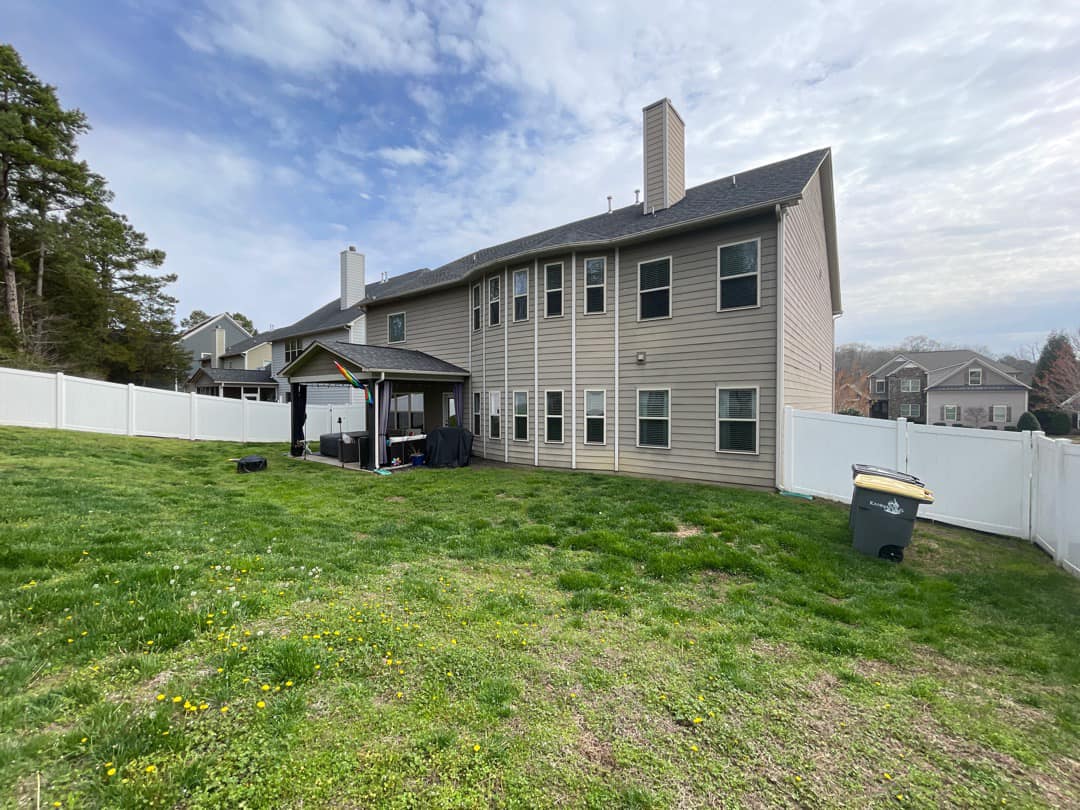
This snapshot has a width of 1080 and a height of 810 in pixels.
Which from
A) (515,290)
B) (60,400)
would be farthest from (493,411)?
(60,400)

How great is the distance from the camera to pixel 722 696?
2.69m

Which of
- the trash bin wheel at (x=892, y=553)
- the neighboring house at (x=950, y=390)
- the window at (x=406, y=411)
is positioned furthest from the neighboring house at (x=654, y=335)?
the neighboring house at (x=950, y=390)

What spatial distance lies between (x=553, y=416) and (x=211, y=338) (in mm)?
38408

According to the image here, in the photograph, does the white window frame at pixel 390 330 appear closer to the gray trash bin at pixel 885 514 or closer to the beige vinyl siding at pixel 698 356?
the beige vinyl siding at pixel 698 356

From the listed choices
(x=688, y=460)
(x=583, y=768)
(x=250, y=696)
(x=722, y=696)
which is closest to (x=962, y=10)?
(x=688, y=460)

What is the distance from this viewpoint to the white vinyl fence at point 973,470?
17.3 feet

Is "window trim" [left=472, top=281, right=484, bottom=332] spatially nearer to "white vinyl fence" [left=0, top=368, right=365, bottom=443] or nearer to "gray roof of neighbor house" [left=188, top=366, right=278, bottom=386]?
"white vinyl fence" [left=0, top=368, right=365, bottom=443]

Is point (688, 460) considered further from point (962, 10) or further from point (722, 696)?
point (962, 10)

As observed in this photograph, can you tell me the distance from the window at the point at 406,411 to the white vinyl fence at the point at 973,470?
12.2 metres

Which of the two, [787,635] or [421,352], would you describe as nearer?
[787,635]

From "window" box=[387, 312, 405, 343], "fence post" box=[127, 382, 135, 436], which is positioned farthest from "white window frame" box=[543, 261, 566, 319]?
"fence post" box=[127, 382, 135, 436]

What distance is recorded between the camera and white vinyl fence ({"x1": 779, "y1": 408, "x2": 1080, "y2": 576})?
207 inches

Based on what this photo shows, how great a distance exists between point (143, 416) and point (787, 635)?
18.3 metres

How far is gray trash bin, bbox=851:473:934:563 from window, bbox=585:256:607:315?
280 inches
